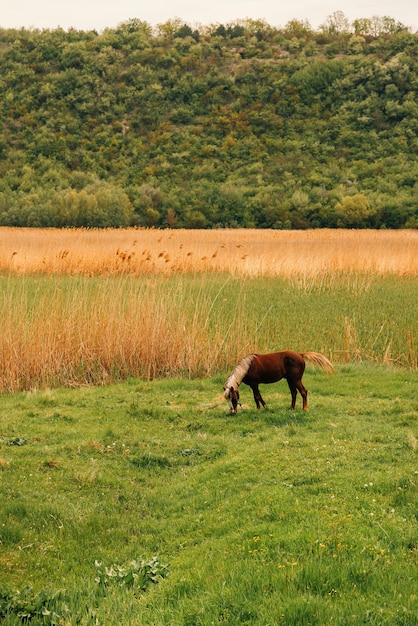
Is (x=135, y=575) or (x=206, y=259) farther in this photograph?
(x=206, y=259)

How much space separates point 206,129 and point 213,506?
182 ft

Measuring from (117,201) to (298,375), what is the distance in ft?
111

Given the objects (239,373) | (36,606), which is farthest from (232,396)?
(36,606)

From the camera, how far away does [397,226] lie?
42.5 metres

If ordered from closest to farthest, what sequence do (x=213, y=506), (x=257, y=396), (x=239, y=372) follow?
(x=213, y=506), (x=239, y=372), (x=257, y=396)

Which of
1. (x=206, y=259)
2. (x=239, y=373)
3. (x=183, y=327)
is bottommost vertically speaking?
(x=183, y=327)

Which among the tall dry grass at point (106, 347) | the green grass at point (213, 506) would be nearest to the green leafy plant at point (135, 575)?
the green grass at point (213, 506)

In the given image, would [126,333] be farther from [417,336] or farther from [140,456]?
[417,336]

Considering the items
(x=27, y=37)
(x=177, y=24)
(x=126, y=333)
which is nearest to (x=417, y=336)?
(x=126, y=333)

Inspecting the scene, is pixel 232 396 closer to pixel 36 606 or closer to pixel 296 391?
pixel 296 391

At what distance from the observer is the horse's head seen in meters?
7.71

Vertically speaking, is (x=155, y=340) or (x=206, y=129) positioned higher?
(x=206, y=129)

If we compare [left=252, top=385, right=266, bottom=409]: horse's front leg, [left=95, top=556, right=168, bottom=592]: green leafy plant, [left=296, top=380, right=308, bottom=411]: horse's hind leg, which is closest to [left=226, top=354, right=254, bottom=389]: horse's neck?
[left=252, top=385, right=266, bottom=409]: horse's front leg

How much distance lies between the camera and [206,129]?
5869 centimetres
